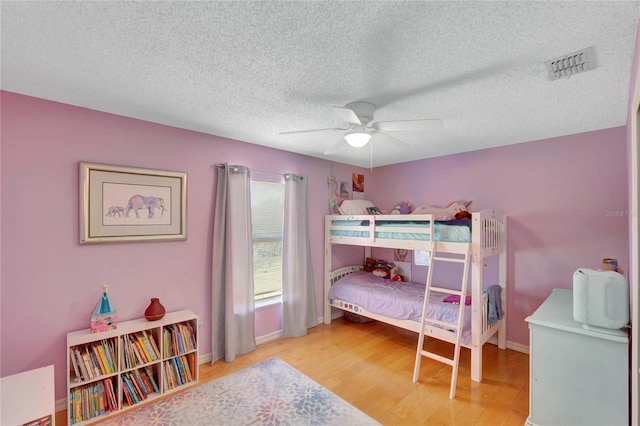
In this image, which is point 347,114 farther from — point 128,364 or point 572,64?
point 128,364

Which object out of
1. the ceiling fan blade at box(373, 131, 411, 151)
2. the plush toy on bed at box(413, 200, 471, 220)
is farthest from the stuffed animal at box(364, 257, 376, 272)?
the ceiling fan blade at box(373, 131, 411, 151)

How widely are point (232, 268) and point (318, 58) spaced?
2.27 meters

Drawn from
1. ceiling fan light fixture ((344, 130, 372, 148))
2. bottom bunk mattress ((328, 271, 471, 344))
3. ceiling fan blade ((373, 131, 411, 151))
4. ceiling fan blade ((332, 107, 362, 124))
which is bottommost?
bottom bunk mattress ((328, 271, 471, 344))

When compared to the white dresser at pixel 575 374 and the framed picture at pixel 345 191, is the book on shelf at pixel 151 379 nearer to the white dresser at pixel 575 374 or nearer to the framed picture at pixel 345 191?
the white dresser at pixel 575 374

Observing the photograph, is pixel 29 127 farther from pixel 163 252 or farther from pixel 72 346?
pixel 72 346

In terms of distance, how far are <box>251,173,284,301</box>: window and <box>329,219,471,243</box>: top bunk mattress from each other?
3.14 ft

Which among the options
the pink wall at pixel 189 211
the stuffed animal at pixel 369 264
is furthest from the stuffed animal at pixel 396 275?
the pink wall at pixel 189 211

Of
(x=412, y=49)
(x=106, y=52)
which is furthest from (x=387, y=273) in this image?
(x=106, y=52)

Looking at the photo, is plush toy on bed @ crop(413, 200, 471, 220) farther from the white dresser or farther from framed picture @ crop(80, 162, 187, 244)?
framed picture @ crop(80, 162, 187, 244)

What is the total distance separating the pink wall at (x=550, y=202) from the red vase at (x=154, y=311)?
142 inches

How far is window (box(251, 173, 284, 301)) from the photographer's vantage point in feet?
11.2

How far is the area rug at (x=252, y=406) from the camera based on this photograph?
210 cm

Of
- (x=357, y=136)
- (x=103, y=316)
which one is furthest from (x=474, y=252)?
(x=103, y=316)

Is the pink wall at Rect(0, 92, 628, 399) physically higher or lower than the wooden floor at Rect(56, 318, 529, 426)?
higher
